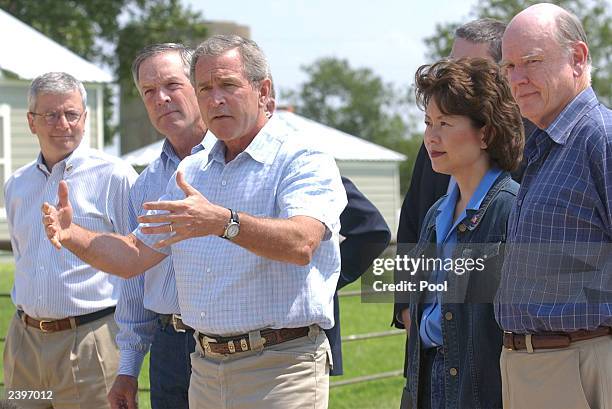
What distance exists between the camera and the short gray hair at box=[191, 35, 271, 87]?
386 cm

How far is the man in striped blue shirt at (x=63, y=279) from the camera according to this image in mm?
5203

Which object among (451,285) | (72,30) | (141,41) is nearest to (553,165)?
(451,285)

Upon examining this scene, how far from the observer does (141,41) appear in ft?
105

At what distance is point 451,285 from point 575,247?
1.70 ft

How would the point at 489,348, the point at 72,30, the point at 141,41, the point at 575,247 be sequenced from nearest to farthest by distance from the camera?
the point at 575,247 → the point at 489,348 → the point at 72,30 → the point at 141,41

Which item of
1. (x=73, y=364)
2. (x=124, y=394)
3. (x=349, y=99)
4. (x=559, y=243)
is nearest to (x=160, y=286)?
(x=124, y=394)

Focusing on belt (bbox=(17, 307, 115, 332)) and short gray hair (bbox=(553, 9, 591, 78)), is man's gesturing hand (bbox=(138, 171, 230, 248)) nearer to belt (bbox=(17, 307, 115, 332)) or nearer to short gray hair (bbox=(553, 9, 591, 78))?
short gray hair (bbox=(553, 9, 591, 78))

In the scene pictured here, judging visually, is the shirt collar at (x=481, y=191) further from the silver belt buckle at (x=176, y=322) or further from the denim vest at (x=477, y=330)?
the silver belt buckle at (x=176, y=322)

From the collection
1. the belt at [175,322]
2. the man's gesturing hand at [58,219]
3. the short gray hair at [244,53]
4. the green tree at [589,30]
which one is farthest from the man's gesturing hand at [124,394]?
the green tree at [589,30]

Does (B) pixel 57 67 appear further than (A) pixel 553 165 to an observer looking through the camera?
Yes

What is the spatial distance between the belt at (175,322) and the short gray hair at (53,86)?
57.6 inches

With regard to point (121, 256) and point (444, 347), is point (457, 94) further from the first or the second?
point (121, 256)

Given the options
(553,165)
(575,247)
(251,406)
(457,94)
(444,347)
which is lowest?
(251,406)

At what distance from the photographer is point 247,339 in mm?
3707
